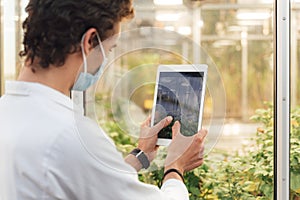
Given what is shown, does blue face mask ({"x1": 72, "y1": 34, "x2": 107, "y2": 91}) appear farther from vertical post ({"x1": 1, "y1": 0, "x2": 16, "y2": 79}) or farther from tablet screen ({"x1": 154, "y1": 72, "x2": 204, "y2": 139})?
vertical post ({"x1": 1, "y1": 0, "x2": 16, "y2": 79})

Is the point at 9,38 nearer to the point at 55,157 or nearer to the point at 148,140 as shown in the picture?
the point at 148,140

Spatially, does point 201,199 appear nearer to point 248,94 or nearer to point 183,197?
point 183,197

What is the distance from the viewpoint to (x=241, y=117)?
5926 mm

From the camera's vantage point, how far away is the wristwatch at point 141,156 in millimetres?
1349

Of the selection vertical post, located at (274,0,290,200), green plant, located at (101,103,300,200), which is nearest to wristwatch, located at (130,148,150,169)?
green plant, located at (101,103,300,200)

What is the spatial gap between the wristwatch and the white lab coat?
0.17 meters

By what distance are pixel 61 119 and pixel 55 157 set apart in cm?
8

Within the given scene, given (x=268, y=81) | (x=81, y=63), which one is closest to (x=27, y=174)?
(x=81, y=63)

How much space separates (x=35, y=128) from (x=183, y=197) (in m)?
0.36

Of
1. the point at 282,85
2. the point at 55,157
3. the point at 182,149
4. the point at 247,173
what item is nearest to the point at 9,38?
the point at 247,173

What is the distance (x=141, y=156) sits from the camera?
4.43 feet

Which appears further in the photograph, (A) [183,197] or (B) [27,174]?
(A) [183,197]

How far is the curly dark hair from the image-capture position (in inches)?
44.9

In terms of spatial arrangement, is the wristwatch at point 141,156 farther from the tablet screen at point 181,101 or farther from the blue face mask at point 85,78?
the blue face mask at point 85,78
